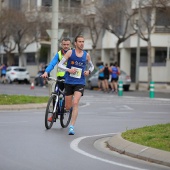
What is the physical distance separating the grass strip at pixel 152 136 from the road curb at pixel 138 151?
15cm

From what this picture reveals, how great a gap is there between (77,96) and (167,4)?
27.2 meters

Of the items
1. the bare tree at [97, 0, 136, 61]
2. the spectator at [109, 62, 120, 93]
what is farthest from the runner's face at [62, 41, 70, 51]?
the bare tree at [97, 0, 136, 61]

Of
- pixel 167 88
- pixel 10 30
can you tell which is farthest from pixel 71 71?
pixel 10 30

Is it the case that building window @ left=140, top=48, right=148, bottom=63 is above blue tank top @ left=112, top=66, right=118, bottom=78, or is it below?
above

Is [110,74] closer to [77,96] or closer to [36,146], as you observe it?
[77,96]

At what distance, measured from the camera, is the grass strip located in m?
10.7

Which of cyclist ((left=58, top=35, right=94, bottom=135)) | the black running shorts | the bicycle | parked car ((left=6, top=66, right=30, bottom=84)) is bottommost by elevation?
parked car ((left=6, top=66, right=30, bottom=84))

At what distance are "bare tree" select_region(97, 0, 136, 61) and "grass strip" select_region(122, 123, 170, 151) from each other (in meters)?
36.0

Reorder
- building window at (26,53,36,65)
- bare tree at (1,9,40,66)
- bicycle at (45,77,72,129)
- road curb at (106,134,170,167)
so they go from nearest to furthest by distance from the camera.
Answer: road curb at (106,134,170,167)
bicycle at (45,77,72,129)
bare tree at (1,9,40,66)
building window at (26,53,36,65)

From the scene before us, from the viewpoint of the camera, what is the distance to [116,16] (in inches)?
1988

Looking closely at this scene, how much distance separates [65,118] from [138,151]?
14.1 feet

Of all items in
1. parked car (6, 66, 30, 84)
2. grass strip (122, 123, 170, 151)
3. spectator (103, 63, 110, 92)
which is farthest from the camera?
parked car (6, 66, 30, 84)

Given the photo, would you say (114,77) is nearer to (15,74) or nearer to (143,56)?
(143,56)

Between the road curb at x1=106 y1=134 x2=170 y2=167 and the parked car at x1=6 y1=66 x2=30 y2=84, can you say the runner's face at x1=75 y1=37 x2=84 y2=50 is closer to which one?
the road curb at x1=106 y1=134 x2=170 y2=167
